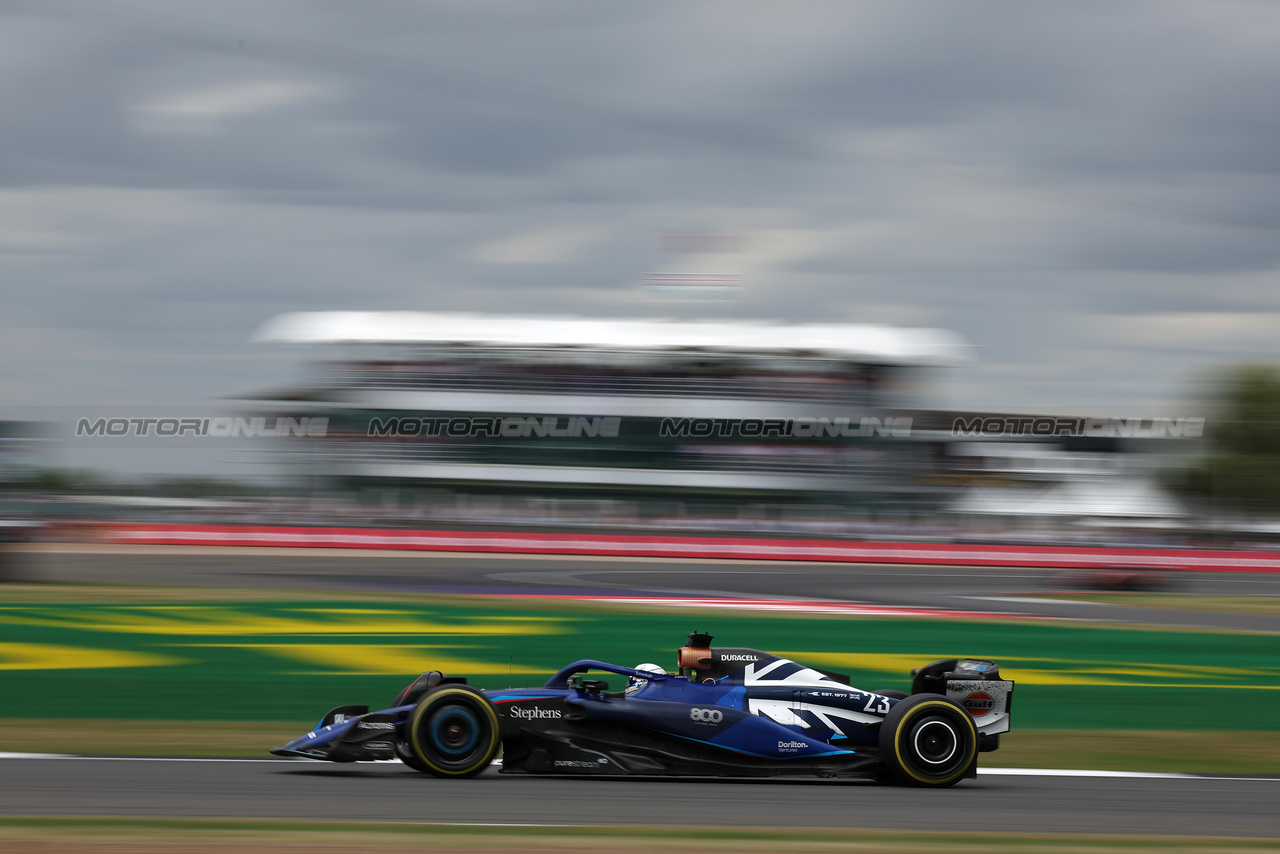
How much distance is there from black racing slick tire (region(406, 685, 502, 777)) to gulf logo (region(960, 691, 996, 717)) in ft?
8.36

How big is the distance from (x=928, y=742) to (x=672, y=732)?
1353 mm

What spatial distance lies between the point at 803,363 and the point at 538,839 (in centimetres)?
4344

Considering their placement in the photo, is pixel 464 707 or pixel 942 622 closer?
pixel 464 707

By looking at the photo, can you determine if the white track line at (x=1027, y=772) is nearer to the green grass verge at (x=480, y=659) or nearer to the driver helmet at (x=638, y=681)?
the green grass verge at (x=480, y=659)

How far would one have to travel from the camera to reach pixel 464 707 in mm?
6906

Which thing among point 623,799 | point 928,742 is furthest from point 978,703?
point 623,799

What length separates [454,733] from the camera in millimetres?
6949

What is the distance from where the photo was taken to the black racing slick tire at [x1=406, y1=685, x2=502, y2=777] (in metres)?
6.86

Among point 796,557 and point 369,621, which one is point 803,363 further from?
point 369,621

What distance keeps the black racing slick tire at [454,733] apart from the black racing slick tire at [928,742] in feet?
6.79

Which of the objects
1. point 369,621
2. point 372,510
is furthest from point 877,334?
point 369,621

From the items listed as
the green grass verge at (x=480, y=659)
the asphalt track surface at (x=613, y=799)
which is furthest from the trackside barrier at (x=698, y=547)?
the asphalt track surface at (x=613, y=799)

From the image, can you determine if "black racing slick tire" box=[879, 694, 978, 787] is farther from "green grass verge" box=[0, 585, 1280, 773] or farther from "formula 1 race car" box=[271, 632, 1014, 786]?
"green grass verge" box=[0, 585, 1280, 773]

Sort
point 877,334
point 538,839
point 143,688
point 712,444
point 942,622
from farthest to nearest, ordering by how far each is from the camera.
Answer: point 877,334, point 712,444, point 942,622, point 143,688, point 538,839
